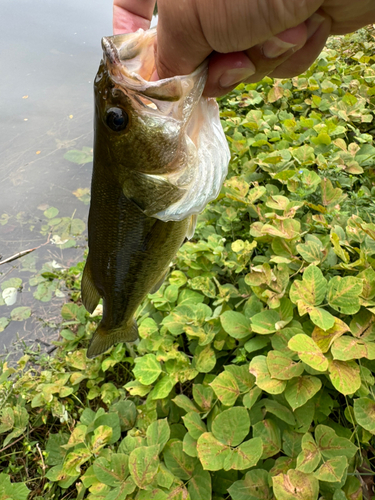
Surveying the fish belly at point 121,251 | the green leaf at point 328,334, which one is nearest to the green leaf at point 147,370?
the fish belly at point 121,251

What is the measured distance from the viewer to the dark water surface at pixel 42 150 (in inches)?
132

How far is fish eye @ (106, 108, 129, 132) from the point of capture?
46.7 inches

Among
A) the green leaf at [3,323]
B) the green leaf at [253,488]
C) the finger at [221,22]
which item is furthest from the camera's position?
the green leaf at [3,323]

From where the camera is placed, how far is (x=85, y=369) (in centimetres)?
251

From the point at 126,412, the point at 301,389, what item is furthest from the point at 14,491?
the point at 301,389

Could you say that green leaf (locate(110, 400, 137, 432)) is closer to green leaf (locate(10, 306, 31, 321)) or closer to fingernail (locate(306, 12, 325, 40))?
green leaf (locate(10, 306, 31, 321))

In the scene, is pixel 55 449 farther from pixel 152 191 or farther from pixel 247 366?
pixel 152 191

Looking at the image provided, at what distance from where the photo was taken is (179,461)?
1.64 metres

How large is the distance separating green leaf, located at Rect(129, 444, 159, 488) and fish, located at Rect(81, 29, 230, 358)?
0.74 meters

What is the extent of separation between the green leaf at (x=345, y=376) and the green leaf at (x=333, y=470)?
243 millimetres

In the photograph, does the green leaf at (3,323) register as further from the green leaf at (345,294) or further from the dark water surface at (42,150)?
the green leaf at (345,294)

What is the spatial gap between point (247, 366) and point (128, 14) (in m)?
1.82

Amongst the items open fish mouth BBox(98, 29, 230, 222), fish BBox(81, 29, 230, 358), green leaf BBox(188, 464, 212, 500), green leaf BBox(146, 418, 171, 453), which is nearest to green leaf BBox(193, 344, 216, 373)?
green leaf BBox(146, 418, 171, 453)

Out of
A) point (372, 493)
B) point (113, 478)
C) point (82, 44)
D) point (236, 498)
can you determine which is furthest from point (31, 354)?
point (82, 44)
